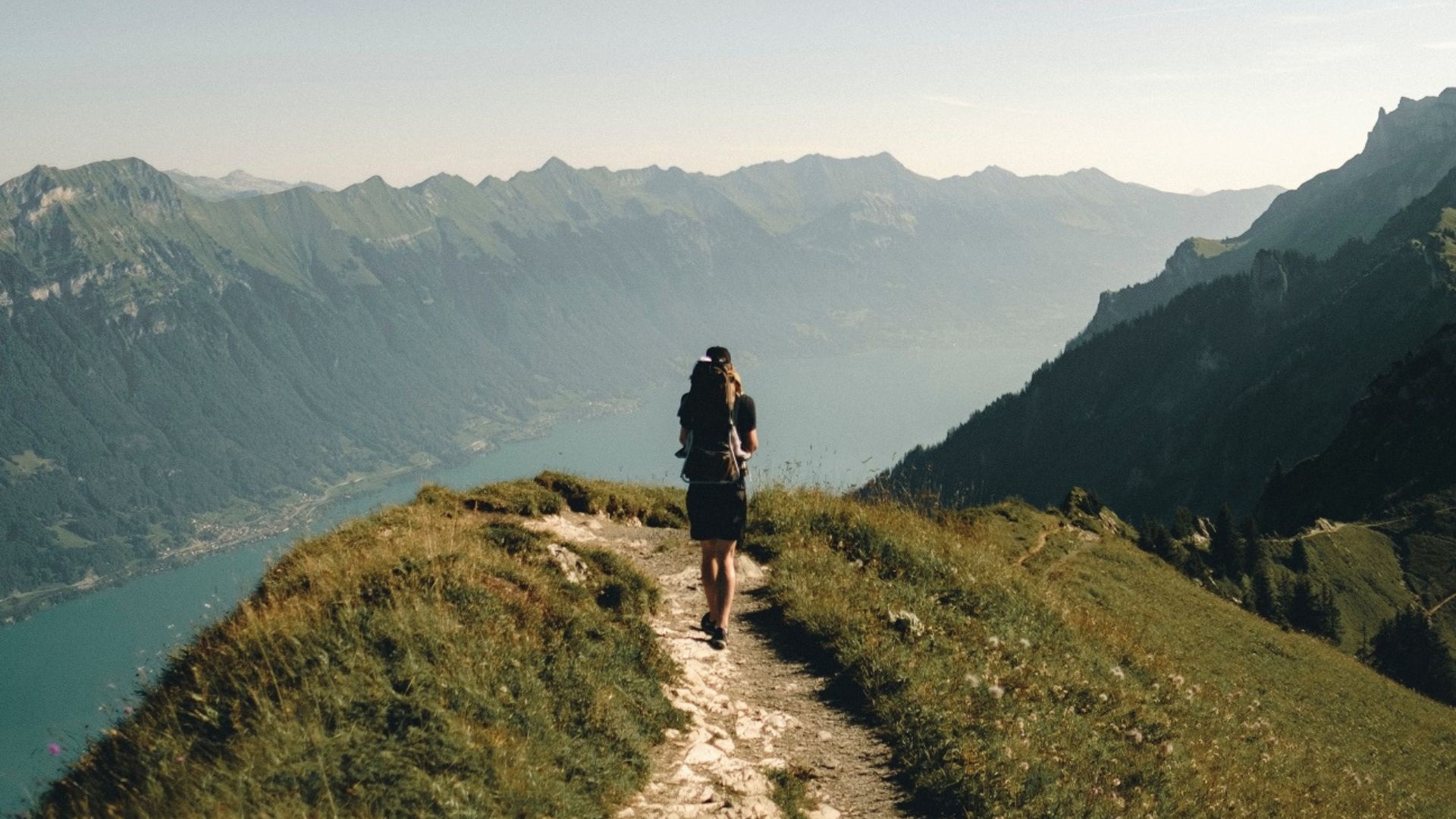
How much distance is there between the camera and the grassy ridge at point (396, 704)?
6.76 metres

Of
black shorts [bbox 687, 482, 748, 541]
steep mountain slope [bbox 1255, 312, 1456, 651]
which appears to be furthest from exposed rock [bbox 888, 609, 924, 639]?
steep mountain slope [bbox 1255, 312, 1456, 651]

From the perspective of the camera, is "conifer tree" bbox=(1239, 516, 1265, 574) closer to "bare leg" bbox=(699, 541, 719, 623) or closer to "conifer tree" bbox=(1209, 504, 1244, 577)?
"conifer tree" bbox=(1209, 504, 1244, 577)

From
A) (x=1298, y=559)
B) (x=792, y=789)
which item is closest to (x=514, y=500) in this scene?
(x=792, y=789)

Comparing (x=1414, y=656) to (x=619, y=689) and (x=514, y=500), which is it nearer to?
(x=514, y=500)

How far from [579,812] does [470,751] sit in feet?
3.44

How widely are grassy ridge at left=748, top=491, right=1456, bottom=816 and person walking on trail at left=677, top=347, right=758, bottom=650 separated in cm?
203

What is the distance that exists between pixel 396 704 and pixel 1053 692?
822 cm

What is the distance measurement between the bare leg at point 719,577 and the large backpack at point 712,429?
0.91 m

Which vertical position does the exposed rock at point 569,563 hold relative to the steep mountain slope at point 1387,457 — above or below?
above

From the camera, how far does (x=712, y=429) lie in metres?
11.9

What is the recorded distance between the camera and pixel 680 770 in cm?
891

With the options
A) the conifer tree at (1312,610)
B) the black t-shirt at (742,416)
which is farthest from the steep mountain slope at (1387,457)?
the black t-shirt at (742,416)

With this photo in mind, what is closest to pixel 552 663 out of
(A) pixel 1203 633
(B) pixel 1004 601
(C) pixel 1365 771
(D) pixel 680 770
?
(D) pixel 680 770

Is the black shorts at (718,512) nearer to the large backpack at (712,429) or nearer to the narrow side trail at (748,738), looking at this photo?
the large backpack at (712,429)
